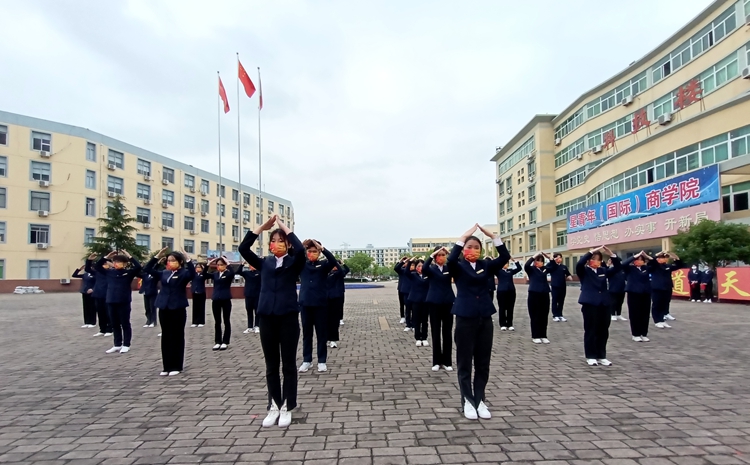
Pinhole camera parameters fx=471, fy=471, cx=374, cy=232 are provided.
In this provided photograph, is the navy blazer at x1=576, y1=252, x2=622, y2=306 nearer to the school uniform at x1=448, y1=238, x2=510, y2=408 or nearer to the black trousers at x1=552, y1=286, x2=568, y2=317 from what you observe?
the school uniform at x1=448, y1=238, x2=510, y2=408

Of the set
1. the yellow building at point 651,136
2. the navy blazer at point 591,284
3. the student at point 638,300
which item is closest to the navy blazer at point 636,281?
the student at point 638,300

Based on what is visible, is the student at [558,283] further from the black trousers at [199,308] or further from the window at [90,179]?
the window at [90,179]

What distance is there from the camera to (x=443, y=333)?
22.0 feet

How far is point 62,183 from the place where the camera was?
37344 mm

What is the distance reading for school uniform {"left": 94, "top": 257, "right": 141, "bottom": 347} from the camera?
7.88 meters

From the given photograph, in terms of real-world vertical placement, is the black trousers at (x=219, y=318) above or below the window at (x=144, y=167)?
below

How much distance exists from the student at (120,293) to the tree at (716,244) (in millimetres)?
19562

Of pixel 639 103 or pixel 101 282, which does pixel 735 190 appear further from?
pixel 101 282

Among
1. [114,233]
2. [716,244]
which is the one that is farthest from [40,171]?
[716,244]

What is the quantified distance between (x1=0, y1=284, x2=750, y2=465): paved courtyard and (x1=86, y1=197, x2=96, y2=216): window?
A: 36077mm

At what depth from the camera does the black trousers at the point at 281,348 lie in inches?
174

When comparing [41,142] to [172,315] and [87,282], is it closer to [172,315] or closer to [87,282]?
[87,282]

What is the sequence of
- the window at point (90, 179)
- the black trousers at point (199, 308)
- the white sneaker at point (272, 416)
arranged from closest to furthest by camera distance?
the white sneaker at point (272, 416) < the black trousers at point (199, 308) < the window at point (90, 179)

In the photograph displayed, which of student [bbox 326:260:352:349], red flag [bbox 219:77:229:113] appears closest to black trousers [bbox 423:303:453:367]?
student [bbox 326:260:352:349]
